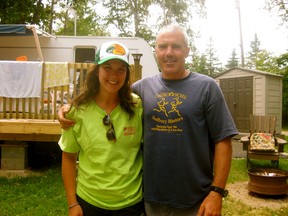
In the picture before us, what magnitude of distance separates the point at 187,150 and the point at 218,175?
258 mm

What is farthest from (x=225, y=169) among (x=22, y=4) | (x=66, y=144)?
(x=22, y=4)

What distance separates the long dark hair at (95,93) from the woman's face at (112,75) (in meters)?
0.09

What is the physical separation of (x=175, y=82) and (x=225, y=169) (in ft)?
2.15

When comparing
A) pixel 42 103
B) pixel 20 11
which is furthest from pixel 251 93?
pixel 20 11

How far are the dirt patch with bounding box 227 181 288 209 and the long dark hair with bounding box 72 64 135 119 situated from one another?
416 cm

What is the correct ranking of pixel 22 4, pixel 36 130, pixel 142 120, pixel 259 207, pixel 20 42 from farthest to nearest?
Result: pixel 22 4 < pixel 20 42 < pixel 36 130 < pixel 259 207 < pixel 142 120

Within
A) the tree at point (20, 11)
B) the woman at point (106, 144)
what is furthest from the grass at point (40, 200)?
the tree at point (20, 11)

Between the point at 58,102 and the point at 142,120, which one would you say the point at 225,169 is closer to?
the point at 142,120

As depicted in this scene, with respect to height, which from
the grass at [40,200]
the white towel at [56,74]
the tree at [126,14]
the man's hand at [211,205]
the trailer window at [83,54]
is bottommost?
the grass at [40,200]

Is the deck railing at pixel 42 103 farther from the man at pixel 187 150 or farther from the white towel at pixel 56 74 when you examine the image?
the man at pixel 187 150

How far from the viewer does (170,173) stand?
2.04m

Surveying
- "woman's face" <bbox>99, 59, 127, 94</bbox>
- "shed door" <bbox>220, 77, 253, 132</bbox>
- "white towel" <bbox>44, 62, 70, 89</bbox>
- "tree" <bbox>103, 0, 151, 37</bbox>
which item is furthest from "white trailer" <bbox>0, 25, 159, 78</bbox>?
"tree" <bbox>103, 0, 151, 37</bbox>

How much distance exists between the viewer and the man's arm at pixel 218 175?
1.98 metres

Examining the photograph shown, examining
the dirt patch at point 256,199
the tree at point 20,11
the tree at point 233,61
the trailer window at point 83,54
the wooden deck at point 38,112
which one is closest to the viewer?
the dirt patch at point 256,199
